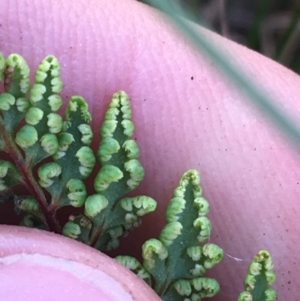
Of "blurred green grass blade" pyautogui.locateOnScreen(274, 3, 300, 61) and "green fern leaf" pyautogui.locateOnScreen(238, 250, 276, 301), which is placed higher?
"blurred green grass blade" pyautogui.locateOnScreen(274, 3, 300, 61)

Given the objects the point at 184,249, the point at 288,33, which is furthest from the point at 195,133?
the point at 288,33

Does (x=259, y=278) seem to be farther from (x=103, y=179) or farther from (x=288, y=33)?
(x=288, y=33)

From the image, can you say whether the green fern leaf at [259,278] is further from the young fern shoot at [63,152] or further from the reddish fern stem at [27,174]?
the reddish fern stem at [27,174]

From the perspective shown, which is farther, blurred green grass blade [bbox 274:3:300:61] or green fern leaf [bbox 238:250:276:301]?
blurred green grass blade [bbox 274:3:300:61]

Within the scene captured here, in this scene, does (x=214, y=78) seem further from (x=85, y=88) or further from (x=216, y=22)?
(x=216, y=22)

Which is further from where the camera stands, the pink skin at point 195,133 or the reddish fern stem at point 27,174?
the pink skin at point 195,133

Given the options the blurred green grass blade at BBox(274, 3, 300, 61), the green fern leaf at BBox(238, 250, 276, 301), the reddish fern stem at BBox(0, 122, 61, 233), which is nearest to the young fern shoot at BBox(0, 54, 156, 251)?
the reddish fern stem at BBox(0, 122, 61, 233)

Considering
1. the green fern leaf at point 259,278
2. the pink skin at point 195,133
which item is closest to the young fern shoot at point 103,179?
the green fern leaf at point 259,278

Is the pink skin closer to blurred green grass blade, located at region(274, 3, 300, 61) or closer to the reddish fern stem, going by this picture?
the reddish fern stem
